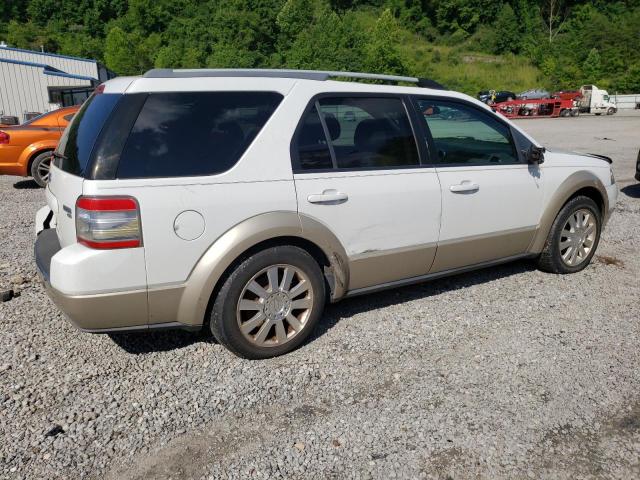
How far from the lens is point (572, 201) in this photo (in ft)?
16.6

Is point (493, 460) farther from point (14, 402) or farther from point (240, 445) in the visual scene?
point (14, 402)

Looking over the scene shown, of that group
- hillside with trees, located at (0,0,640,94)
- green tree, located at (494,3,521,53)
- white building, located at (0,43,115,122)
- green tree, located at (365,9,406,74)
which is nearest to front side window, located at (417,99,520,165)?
white building, located at (0,43,115,122)

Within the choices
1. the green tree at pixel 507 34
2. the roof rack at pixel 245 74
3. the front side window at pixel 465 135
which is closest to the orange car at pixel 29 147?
the roof rack at pixel 245 74

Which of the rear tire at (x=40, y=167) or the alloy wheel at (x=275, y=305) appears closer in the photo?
the alloy wheel at (x=275, y=305)

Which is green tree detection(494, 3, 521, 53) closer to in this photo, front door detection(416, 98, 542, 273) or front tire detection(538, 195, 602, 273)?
front tire detection(538, 195, 602, 273)

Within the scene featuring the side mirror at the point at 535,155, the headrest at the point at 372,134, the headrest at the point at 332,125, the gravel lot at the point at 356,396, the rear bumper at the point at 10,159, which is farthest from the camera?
the rear bumper at the point at 10,159

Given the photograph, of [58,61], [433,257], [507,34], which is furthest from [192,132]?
[507,34]

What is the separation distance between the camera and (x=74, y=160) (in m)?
3.31

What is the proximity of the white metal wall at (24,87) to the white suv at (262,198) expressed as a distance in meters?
27.3

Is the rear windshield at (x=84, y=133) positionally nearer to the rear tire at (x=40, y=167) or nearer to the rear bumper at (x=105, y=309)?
the rear bumper at (x=105, y=309)

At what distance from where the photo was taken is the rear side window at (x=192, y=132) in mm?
3131

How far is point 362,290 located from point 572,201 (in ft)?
7.63

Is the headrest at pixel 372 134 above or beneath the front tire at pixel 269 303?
above

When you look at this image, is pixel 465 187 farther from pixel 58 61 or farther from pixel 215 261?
pixel 58 61
